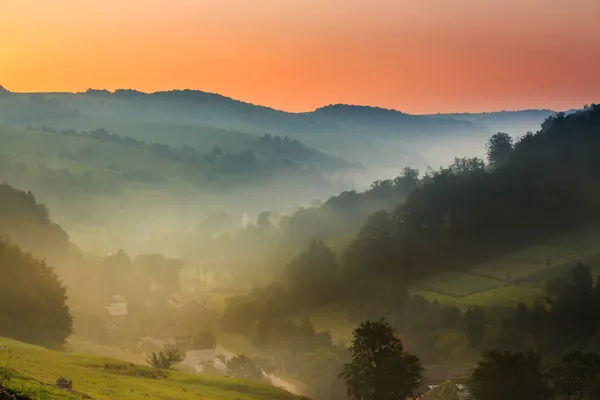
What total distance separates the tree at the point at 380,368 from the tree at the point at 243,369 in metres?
41.1

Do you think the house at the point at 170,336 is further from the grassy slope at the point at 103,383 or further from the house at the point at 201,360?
the grassy slope at the point at 103,383

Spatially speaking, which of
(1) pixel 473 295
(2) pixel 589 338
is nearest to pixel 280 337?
(1) pixel 473 295

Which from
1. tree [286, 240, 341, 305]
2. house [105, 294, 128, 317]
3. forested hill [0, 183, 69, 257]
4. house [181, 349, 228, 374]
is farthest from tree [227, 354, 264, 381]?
tree [286, 240, 341, 305]

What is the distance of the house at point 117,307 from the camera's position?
130 m

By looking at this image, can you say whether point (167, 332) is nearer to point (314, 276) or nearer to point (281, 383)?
point (281, 383)

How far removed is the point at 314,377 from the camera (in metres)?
103

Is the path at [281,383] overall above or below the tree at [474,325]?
below

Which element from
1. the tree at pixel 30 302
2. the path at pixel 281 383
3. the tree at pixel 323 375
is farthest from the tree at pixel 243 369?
the tree at pixel 30 302

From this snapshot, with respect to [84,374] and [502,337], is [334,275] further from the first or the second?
[84,374]

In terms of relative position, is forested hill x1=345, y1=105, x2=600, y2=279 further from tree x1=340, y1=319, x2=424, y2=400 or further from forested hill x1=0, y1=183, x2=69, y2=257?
tree x1=340, y1=319, x2=424, y2=400

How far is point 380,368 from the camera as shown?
194 feet

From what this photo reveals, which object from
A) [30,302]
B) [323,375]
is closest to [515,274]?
[323,375]

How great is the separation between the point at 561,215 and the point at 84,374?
164m

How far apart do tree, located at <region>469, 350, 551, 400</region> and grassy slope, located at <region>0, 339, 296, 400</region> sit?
20.1 m
